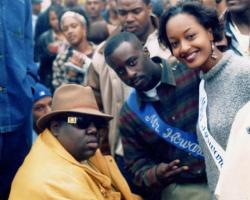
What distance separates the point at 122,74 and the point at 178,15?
72 centimetres

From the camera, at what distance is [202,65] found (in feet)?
12.4

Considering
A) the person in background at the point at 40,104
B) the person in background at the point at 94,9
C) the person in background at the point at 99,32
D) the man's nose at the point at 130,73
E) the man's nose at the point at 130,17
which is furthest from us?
the person in background at the point at 94,9

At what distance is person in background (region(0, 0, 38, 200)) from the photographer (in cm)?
418

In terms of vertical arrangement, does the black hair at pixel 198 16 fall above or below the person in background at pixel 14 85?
above

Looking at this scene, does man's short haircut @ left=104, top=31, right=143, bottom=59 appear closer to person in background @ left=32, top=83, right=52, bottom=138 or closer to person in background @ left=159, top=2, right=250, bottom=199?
person in background @ left=159, top=2, right=250, bottom=199

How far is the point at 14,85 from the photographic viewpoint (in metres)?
4.25

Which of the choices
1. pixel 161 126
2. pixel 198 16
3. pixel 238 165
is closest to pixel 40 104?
pixel 161 126

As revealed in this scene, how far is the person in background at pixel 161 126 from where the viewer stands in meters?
4.18

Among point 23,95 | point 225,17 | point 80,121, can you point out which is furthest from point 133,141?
point 225,17

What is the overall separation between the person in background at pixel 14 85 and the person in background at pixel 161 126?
61 centimetres

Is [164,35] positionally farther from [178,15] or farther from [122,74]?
[122,74]

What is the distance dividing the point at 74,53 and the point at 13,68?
3203mm

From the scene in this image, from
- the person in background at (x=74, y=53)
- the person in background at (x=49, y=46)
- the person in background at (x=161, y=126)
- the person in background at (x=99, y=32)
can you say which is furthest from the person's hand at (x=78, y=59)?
the person in background at (x=161, y=126)

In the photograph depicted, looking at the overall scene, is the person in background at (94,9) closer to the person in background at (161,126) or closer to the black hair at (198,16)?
the person in background at (161,126)
